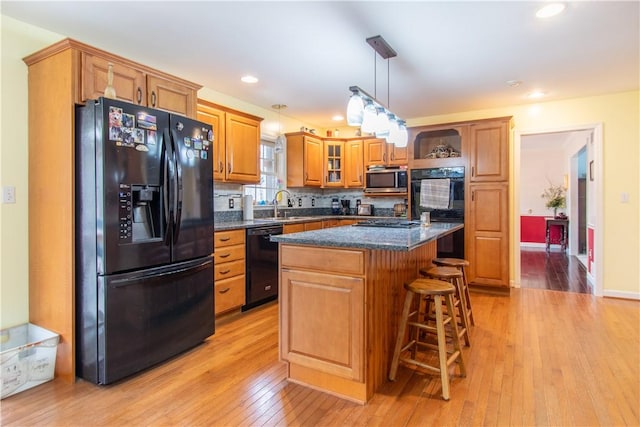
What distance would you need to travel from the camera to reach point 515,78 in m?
3.64

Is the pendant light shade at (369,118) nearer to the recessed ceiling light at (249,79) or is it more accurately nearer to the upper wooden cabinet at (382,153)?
the recessed ceiling light at (249,79)

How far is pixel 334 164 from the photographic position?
18.8ft

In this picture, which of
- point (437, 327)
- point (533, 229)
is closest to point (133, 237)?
point (437, 327)

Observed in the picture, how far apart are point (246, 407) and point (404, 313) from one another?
1.08 meters

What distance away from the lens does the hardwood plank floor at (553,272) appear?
4.79 m

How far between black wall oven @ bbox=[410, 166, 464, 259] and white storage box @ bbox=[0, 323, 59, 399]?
399 centimetres

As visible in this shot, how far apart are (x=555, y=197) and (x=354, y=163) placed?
5.47 m

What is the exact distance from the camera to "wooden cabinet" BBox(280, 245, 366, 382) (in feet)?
6.67

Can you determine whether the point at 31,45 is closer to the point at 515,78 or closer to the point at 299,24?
the point at 299,24

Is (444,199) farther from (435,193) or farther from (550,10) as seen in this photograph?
(550,10)

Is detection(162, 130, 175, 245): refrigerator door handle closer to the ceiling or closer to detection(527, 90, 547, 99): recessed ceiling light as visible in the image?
the ceiling

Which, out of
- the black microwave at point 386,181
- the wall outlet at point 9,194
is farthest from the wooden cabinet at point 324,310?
the black microwave at point 386,181

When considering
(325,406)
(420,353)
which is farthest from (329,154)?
(325,406)

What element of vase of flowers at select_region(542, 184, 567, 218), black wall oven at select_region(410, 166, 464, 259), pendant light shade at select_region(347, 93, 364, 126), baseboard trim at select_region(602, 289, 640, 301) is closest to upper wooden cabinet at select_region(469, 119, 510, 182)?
black wall oven at select_region(410, 166, 464, 259)
